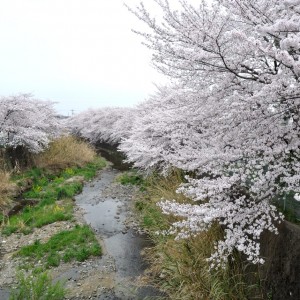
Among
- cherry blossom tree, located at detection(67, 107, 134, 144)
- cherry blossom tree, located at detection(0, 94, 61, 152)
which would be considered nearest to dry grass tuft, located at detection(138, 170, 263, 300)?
cherry blossom tree, located at detection(0, 94, 61, 152)

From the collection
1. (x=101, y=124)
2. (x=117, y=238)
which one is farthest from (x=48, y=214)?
(x=101, y=124)

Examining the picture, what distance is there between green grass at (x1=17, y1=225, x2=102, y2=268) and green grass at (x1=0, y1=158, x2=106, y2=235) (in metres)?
1.21

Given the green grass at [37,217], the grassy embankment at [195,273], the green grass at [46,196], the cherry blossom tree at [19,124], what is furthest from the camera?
the cherry blossom tree at [19,124]

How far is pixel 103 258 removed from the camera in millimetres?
7414

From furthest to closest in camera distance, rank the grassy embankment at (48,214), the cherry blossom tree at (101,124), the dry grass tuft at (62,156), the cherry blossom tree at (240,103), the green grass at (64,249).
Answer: the cherry blossom tree at (101,124)
the dry grass tuft at (62,156)
the green grass at (64,249)
the grassy embankment at (48,214)
the cherry blossom tree at (240,103)

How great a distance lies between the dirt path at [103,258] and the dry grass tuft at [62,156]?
16.5 ft

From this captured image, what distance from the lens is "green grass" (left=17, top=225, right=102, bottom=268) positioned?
728 cm

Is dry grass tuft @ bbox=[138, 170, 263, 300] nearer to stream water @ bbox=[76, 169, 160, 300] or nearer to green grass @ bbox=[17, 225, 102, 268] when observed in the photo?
stream water @ bbox=[76, 169, 160, 300]

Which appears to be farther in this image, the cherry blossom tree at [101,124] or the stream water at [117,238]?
the cherry blossom tree at [101,124]

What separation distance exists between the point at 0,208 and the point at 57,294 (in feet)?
20.2

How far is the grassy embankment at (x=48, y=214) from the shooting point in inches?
236

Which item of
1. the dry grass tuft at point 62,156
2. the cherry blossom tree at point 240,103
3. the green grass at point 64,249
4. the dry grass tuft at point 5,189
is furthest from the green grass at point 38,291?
the dry grass tuft at point 62,156

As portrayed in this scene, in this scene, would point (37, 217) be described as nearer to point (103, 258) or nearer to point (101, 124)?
point (103, 258)

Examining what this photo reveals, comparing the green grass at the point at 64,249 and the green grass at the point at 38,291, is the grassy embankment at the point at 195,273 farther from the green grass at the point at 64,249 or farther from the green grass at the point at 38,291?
the green grass at the point at 38,291
